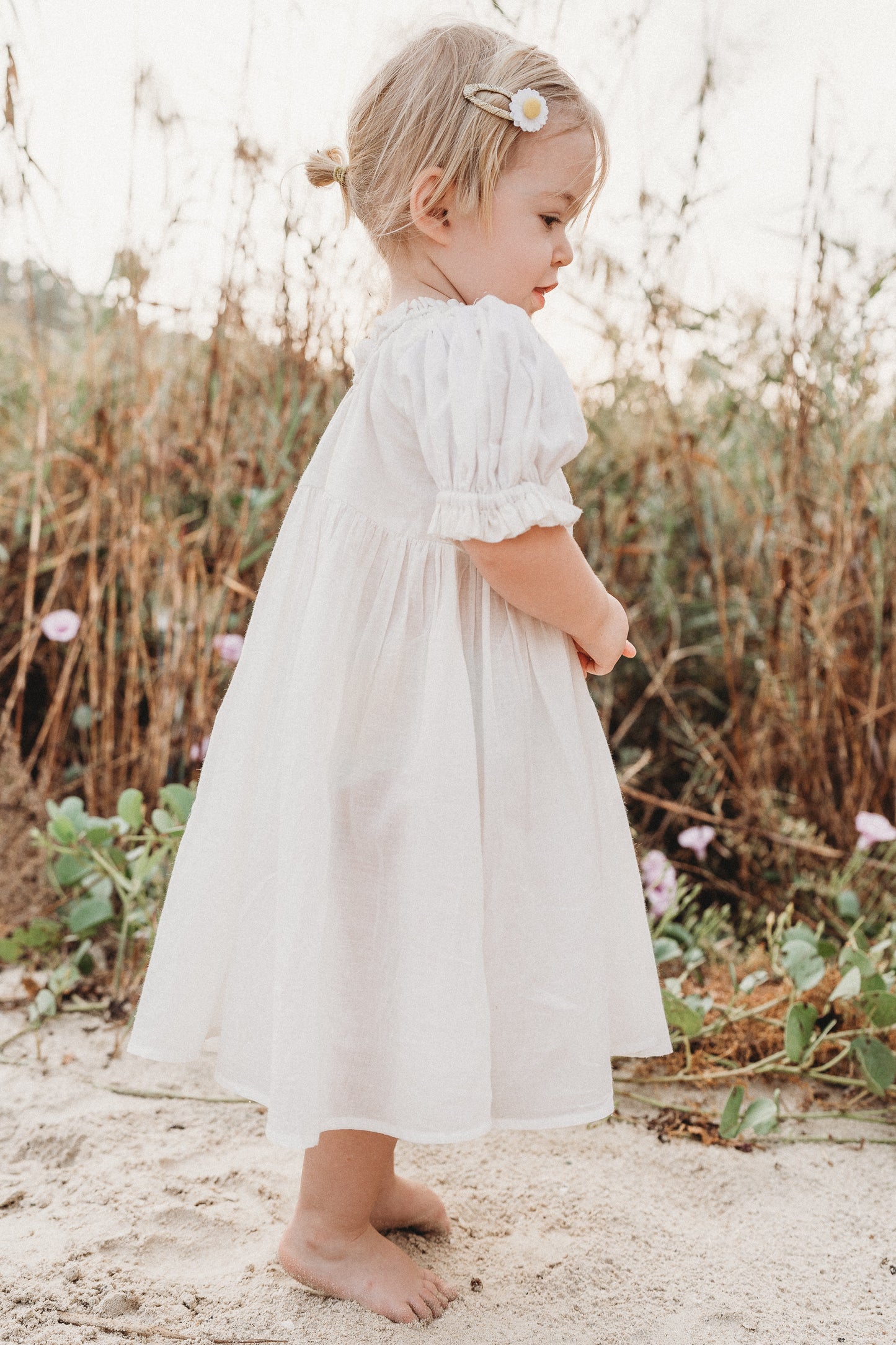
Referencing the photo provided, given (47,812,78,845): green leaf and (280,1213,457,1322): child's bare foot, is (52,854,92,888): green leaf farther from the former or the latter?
(280,1213,457,1322): child's bare foot

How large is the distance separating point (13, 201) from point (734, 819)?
1.94 metres

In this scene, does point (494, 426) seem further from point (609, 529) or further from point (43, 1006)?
point (609, 529)

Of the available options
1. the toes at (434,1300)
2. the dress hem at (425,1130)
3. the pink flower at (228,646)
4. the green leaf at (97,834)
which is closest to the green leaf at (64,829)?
the green leaf at (97,834)

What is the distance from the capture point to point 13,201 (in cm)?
204

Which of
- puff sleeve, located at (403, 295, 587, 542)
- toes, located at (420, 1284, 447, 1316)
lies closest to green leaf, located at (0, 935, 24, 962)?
toes, located at (420, 1284, 447, 1316)

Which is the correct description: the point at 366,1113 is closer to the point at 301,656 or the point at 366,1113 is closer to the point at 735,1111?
the point at 301,656

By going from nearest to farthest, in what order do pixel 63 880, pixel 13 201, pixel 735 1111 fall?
pixel 735 1111, pixel 63 880, pixel 13 201

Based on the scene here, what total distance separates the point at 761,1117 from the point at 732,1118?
1.5 inches

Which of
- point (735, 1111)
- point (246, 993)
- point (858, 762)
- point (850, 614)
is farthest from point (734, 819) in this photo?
point (246, 993)

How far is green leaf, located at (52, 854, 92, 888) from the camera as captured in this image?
185cm

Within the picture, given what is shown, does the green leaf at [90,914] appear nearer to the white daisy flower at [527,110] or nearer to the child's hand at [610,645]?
the child's hand at [610,645]

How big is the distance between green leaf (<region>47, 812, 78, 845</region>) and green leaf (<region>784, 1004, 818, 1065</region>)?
3.76 ft

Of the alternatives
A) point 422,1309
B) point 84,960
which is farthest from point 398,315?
point 84,960

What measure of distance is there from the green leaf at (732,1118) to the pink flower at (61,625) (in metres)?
1.50
